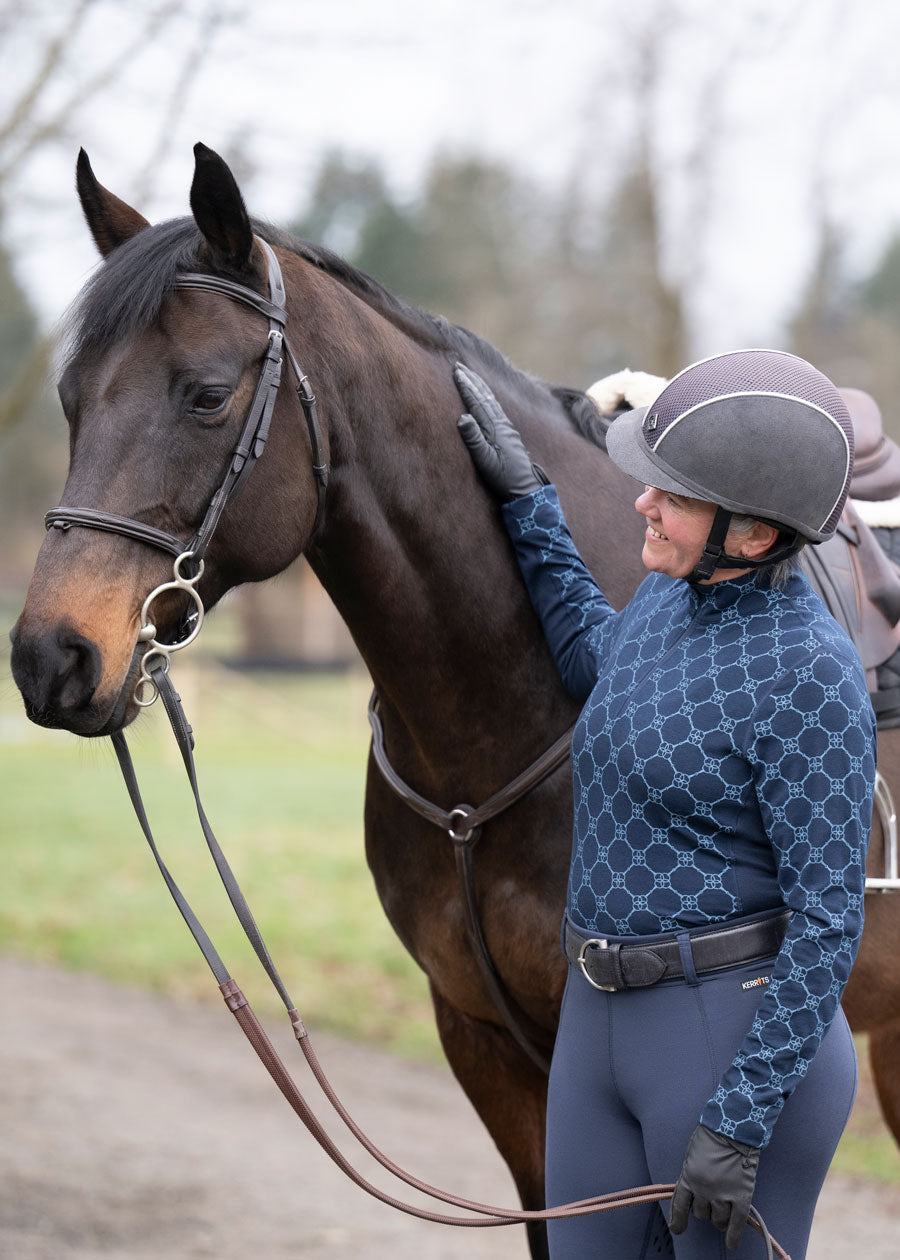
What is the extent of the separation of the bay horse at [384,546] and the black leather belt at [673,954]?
41 cm

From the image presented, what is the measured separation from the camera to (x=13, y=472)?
23188 mm

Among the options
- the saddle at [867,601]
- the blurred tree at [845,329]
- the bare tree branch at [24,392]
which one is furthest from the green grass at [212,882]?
the blurred tree at [845,329]

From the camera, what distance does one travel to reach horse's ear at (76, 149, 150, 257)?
2.22 m

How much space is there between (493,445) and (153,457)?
696 mm

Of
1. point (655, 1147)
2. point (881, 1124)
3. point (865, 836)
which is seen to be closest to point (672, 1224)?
point (655, 1147)

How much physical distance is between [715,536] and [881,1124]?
4.06 metres

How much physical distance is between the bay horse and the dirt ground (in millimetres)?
1550

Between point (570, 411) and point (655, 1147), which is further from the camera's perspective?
point (570, 411)

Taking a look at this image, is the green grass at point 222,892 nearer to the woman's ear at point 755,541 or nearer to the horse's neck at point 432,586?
the horse's neck at point 432,586

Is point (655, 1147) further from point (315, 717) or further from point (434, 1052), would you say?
point (315, 717)

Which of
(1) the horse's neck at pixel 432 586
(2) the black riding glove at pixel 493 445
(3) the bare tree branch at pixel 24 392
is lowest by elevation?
(1) the horse's neck at pixel 432 586

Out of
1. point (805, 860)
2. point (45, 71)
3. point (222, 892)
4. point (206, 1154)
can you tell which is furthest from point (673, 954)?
point (222, 892)

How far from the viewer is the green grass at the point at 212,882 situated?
21.0 feet

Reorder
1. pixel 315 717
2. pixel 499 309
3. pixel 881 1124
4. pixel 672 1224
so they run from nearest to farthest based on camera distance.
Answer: pixel 672 1224, pixel 881 1124, pixel 499 309, pixel 315 717
